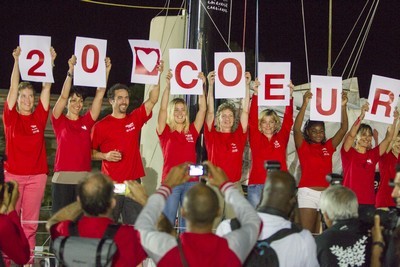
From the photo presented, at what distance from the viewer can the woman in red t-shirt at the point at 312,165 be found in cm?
893

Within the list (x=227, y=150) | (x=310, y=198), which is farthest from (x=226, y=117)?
(x=310, y=198)

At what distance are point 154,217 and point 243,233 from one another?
50 centimetres

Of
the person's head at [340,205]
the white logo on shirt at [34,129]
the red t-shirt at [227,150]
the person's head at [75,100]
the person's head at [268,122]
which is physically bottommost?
the person's head at [340,205]

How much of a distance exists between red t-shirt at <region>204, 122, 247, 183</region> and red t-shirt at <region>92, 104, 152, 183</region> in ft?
2.69

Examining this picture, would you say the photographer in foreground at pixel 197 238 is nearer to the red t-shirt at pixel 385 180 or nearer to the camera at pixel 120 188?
the camera at pixel 120 188

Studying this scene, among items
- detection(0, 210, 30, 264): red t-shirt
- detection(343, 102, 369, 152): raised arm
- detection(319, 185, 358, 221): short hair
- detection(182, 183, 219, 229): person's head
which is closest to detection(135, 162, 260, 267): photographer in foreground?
detection(182, 183, 219, 229): person's head

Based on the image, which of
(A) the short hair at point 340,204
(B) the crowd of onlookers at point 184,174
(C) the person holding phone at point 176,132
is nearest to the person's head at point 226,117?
(B) the crowd of onlookers at point 184,174

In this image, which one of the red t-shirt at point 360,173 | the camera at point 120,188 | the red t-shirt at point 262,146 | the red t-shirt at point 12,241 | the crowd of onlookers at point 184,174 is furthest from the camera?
the red t-shirt at point 360,173

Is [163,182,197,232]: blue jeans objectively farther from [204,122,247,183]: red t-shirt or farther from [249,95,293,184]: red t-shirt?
[249,95,293,184]: red t-shirt

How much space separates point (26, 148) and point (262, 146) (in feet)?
8.43

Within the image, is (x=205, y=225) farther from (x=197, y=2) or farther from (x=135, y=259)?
(x=197, y=2)

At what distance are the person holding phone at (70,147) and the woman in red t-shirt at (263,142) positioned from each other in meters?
1.80

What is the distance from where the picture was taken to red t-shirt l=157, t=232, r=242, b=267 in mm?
4301

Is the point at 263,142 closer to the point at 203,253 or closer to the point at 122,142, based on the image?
the point at 122,142
